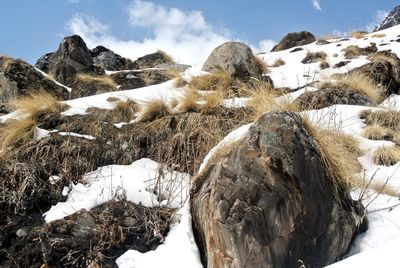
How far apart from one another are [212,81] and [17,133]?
146 inches

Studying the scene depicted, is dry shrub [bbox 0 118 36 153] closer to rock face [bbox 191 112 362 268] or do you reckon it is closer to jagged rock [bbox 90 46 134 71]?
rock face [bbox 191 112 362 268]

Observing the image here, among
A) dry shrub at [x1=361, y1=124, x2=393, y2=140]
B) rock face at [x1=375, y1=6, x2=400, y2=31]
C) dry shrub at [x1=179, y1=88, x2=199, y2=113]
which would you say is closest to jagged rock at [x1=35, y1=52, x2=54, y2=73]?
dry shrub at [x1=179, y1=88, x2=199, y2=113]

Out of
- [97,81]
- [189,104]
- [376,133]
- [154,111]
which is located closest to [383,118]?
[376,133]

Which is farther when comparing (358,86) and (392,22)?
(392,22)

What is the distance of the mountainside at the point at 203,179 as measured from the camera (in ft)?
12.7

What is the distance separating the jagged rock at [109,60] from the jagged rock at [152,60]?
27 cm

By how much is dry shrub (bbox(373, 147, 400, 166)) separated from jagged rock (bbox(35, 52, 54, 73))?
11118mm

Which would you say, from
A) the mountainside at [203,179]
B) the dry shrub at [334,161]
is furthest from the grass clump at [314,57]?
the dry shrub at [334,161]

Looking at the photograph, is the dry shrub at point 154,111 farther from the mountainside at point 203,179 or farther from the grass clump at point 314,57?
the grass clump at point 314,57

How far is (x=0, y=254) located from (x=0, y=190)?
0.89m

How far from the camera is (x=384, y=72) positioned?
9.34 metres

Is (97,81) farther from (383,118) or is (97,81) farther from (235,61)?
(383,118)

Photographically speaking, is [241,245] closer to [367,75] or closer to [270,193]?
[270,193]

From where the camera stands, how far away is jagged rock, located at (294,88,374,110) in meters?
7.56
